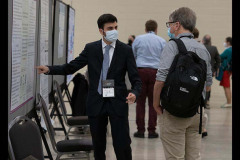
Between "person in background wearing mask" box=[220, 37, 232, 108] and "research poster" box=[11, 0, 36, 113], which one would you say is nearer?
"research poster" box=[11, 0, 36, 113]

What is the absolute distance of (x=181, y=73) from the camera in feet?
10.2

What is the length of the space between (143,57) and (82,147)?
277cm

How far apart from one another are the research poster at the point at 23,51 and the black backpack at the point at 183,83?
0.96 metres

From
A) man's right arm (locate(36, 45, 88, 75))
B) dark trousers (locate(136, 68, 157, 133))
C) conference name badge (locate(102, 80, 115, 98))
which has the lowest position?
dark trousers (locate(136, 68, 157, 133))

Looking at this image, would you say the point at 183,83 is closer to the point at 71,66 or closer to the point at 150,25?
the point at 71,66

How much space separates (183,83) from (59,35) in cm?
279

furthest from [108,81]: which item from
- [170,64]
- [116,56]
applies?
[170,64]

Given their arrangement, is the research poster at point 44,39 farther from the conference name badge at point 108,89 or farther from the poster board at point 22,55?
the conference name badge at point 108,89

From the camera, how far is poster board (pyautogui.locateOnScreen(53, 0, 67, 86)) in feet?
17.0

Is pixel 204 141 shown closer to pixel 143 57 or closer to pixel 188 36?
pixel 143 57

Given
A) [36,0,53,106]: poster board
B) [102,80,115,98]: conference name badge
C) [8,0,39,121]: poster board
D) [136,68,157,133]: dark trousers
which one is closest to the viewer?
[8,0,39,121]: poster board

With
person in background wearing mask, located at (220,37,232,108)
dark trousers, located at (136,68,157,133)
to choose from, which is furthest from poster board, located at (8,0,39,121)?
person in background wearing mask, located at (220,37,232,108)

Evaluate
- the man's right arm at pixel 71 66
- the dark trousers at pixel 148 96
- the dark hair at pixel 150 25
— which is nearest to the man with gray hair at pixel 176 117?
the man's right arm at pixel 71 66

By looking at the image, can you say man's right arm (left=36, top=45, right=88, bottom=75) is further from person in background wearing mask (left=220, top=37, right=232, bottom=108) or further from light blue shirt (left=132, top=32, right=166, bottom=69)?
person in background wearing mask (left=220, top=37, right=232, bottom=108)
